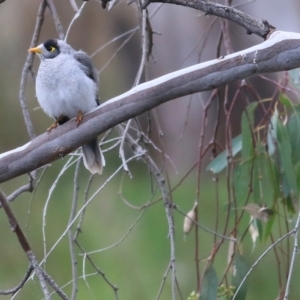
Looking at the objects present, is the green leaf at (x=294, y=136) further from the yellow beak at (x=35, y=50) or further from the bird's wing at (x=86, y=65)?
the yellow beak at (x=35, y=50)

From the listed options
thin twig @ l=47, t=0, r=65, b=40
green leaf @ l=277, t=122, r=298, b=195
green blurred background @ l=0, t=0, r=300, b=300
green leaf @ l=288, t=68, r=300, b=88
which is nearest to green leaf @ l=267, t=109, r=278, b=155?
green leaf @ l=277, t=122, r=298, b=195

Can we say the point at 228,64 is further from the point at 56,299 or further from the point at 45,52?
the point at 56,299

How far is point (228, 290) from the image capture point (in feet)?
5.45

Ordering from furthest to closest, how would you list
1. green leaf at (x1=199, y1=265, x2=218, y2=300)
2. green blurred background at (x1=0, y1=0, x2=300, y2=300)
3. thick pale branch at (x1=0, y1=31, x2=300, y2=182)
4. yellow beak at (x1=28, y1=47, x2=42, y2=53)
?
1. green blurred background at (x1=0, y1=0, x2=300, y2=300)
2. yellow beak at (x1=28, y1=47, x2=42, y2=53)
3. green leaf at (x1=199, y1=265, x2=218, y2=300)
4. thick pale branch at (x1=0, y1=31, x2=300, y2=182)

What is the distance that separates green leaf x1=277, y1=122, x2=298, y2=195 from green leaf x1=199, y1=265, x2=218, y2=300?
1.00 feet

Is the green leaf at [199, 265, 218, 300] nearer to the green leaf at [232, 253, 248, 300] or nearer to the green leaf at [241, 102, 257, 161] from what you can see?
the green leaf at [232, 253, 248, 300]

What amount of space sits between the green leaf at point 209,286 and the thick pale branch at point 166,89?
573 millimetres

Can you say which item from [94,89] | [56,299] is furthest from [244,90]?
[56,299]

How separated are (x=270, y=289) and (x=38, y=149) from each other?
248 centimetres

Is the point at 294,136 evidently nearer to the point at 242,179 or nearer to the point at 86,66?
the point at 242,179

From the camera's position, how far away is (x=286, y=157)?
1.75 m

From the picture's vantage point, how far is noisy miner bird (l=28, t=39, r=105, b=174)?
1.76 m

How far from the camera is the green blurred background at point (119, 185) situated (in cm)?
374

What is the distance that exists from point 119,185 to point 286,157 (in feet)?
6.91
